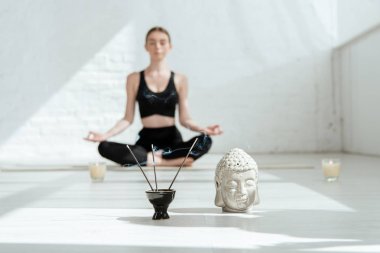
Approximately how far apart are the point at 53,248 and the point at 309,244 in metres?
0.51

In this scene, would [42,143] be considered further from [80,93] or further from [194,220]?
[194,220]

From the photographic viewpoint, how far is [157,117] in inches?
143

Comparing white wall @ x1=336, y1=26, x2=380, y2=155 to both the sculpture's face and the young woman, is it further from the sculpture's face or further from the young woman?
the sculpture's face

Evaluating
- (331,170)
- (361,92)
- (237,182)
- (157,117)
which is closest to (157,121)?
(157,117)

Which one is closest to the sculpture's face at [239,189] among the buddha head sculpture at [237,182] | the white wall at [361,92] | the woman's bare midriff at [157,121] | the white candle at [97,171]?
the buddha head sculpture at [237,182]

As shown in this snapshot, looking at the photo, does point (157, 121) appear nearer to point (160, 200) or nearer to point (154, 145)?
point (154, 145)

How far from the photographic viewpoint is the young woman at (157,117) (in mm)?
3539

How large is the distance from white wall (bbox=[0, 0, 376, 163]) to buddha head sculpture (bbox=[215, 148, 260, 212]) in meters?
4.25

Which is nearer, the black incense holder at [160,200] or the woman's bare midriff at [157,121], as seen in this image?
the black incense holder at [160,200]

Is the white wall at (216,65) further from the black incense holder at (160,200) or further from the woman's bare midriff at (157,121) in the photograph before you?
the black incense holder at (160,200)

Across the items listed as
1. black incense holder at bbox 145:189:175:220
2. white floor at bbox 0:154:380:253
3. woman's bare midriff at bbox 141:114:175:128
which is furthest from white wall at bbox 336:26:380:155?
black incense holder at bbox 145:189:175:220

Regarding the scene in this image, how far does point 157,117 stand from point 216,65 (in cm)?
246

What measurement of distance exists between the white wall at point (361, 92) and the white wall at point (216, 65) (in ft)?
0.65

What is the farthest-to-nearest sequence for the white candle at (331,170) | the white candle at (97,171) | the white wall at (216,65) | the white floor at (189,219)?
the white wall at (216,65), the white candle at (97,171), the white candle at (331,170), the white floor at (189,219)
